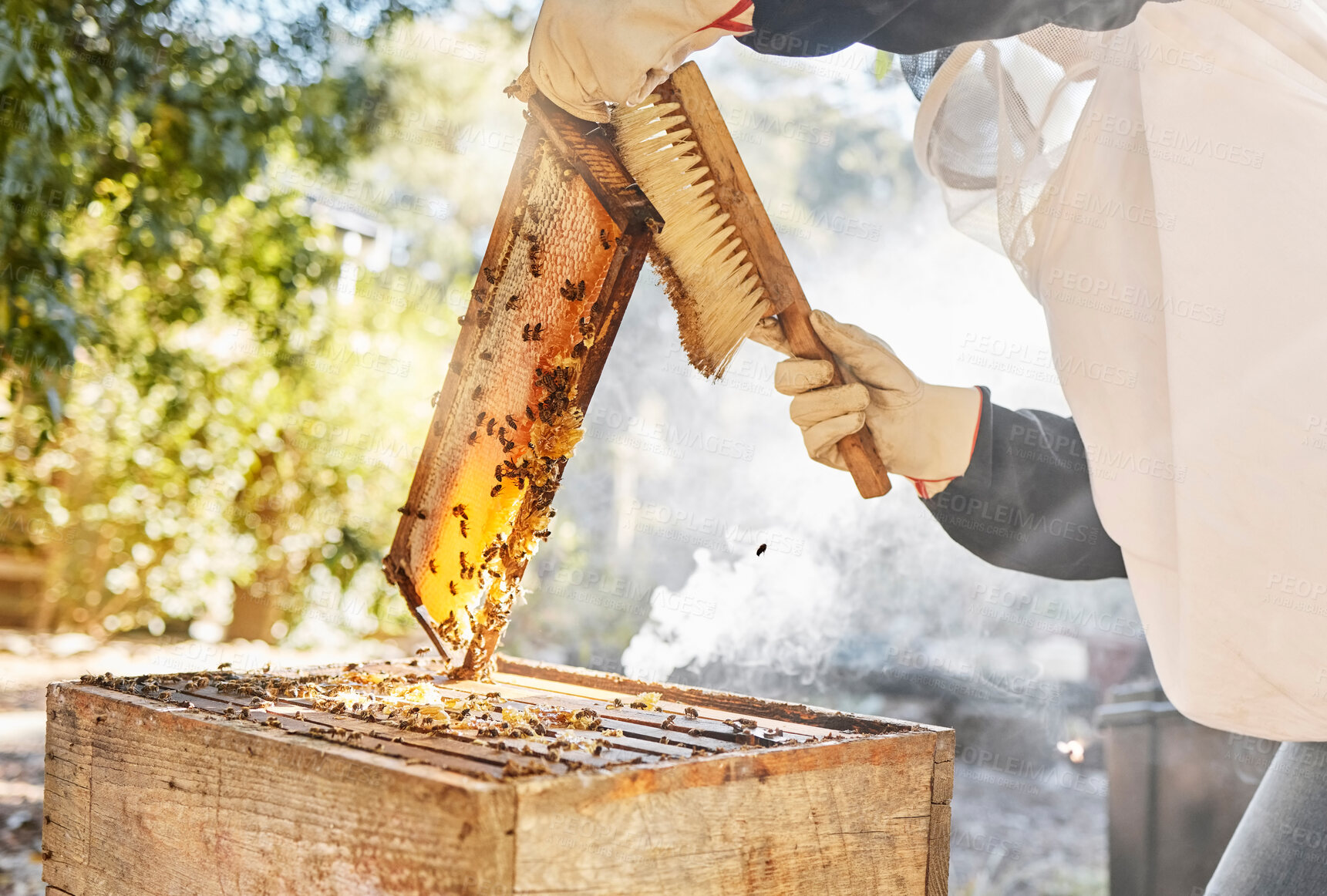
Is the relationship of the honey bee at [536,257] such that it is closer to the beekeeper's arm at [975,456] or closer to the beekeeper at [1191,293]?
the beekeeper at [1191,293]

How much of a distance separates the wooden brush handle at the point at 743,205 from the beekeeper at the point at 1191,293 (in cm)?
6

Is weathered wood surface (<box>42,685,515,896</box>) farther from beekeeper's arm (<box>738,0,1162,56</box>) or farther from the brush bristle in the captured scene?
beekeeper's arm (<box>738,0,1162,56</box>)

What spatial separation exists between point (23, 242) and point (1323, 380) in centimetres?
385

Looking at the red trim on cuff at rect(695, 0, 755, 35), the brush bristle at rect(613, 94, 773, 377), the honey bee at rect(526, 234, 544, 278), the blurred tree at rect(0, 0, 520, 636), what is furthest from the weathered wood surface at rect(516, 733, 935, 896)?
the blurred tree at rect(0, 0, 520, 636)

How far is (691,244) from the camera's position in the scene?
180 centimetres

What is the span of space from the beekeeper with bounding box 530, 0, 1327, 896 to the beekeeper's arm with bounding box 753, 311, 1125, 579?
0.11 m

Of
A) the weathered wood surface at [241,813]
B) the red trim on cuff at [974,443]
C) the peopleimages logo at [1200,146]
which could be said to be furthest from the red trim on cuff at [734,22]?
the weathered wood surface at [241,813]

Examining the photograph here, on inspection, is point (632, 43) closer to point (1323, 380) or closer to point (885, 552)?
point (1323, 380)

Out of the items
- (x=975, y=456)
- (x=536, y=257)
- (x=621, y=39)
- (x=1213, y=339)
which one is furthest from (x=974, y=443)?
(x=621, y=39)

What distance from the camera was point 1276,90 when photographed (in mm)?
1643

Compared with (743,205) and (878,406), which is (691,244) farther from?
(878,406)

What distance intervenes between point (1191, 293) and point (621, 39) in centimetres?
109

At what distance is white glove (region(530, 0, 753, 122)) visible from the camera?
1.46 metres

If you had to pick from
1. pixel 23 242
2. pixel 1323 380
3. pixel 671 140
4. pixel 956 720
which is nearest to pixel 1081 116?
pixel 1323 380
